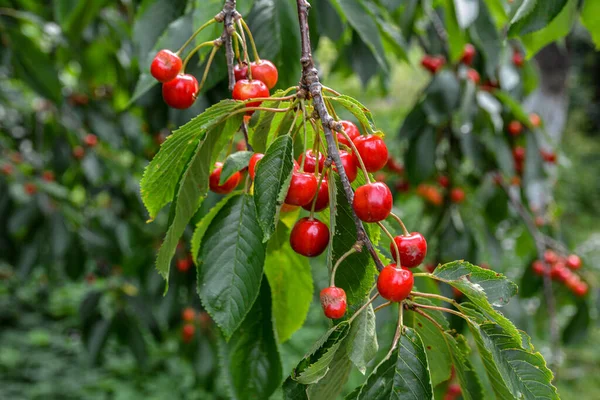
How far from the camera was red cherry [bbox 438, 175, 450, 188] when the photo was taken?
2.43m

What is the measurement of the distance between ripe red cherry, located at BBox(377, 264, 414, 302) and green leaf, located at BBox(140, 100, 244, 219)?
28cm

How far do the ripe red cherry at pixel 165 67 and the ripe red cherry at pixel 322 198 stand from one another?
30 cm

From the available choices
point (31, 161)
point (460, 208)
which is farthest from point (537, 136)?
point (31, 161)

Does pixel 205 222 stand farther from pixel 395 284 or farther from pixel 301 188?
pixel 395 284

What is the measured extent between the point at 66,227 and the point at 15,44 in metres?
0.78

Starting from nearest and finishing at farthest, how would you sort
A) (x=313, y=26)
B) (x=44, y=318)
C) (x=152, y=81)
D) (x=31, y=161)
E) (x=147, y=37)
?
(x=152, y=81), (x=147, y=37), (x=313, y=26), (x=31, y=161), (x=44, y=318)

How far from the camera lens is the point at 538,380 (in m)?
0.64

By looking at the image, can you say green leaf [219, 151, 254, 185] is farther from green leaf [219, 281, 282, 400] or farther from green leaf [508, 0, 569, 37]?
green leaf [508, 0, 569, 37]

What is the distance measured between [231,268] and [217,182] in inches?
5.5

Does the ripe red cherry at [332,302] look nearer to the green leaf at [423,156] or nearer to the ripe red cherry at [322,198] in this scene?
the ripe red cherry at [322,198]

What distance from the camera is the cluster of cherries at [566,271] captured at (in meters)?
2.69

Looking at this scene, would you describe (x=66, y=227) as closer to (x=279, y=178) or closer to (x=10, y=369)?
(x=279, y=178)

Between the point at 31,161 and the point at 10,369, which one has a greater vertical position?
the point at 31,161

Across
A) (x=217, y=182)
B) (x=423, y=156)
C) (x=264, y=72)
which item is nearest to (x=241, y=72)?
(x=264, y=72)
